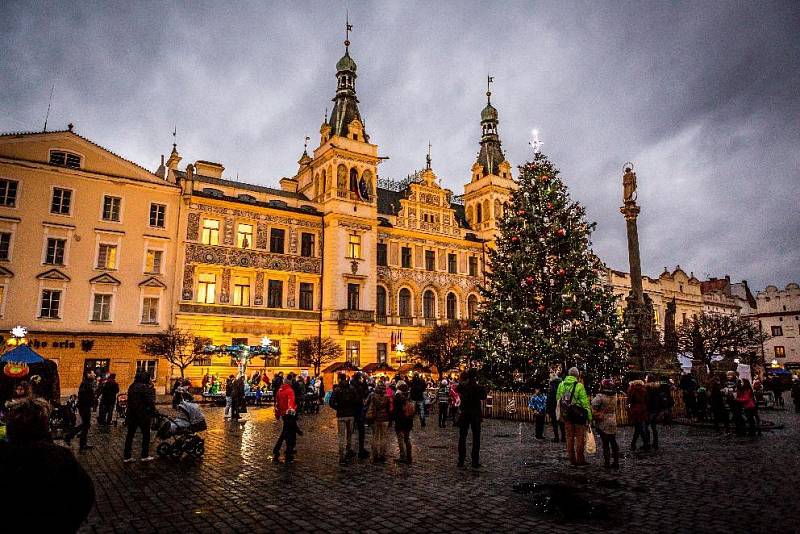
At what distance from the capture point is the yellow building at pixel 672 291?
56156mm

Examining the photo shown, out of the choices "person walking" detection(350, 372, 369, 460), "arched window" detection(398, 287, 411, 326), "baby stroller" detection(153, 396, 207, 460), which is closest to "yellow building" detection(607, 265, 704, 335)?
"arched window" detection(398, 287, 411, 326)

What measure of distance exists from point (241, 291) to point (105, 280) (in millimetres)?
8389

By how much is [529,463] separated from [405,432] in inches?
105

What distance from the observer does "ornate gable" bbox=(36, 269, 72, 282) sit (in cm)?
2995

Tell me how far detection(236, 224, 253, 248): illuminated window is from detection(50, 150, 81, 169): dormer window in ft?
34.8

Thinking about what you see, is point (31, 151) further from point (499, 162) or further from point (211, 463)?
point (499, 162)

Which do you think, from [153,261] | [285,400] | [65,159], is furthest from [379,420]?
[65,159]

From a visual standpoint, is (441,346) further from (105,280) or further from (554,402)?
(554,402)

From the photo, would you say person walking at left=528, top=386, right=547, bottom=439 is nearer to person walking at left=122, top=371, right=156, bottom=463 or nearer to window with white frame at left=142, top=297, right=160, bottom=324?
person walking at left=122, top=371, right=156, bottom=463

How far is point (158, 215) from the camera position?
112ft

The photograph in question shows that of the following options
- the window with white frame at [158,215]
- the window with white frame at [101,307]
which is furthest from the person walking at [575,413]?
the window with white frame at [158,215]

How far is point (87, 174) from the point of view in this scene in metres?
32.2

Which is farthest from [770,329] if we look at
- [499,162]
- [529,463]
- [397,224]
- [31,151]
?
[31,151]

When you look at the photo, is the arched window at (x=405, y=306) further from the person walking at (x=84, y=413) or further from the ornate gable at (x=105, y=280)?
the person walking at (x=84, y=413)
